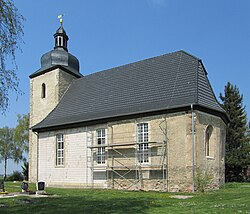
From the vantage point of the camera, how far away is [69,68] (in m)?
31.3

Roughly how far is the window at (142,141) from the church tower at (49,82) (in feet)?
34.7

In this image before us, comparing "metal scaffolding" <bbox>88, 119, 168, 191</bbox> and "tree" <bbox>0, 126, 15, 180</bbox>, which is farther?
"tree" <bbox>0, 126, 15, 180</bbox>

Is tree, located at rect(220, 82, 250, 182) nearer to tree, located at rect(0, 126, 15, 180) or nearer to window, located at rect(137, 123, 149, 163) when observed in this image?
window, located at rect(137, 123, 149, 163)

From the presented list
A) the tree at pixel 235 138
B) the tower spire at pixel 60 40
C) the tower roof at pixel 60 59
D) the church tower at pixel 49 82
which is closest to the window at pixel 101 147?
the church tower at pixel 49 82

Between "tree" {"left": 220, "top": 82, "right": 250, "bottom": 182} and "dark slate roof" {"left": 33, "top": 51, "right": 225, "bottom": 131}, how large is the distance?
45.2 ft

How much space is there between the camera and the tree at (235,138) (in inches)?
1339

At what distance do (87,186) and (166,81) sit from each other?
29.2 feet

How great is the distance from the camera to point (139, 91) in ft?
76.4

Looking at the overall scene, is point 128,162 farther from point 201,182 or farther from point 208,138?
point 208,138

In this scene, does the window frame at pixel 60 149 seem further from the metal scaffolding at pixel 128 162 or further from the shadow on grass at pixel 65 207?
the shadow on grass at pixel 65 207

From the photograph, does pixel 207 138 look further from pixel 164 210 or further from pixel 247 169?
pixel 247 169

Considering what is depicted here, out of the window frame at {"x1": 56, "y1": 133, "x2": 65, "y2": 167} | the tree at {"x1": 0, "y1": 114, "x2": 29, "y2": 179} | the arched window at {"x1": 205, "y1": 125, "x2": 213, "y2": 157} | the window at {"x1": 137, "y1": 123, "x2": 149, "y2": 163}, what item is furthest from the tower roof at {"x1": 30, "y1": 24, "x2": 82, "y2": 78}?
the tree at {"x1": 0, "y1": 114, "x2": 29, "y2": 179}

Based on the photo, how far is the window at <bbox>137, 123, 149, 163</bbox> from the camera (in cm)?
2131

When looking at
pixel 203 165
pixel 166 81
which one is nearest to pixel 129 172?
pixel 203 165
